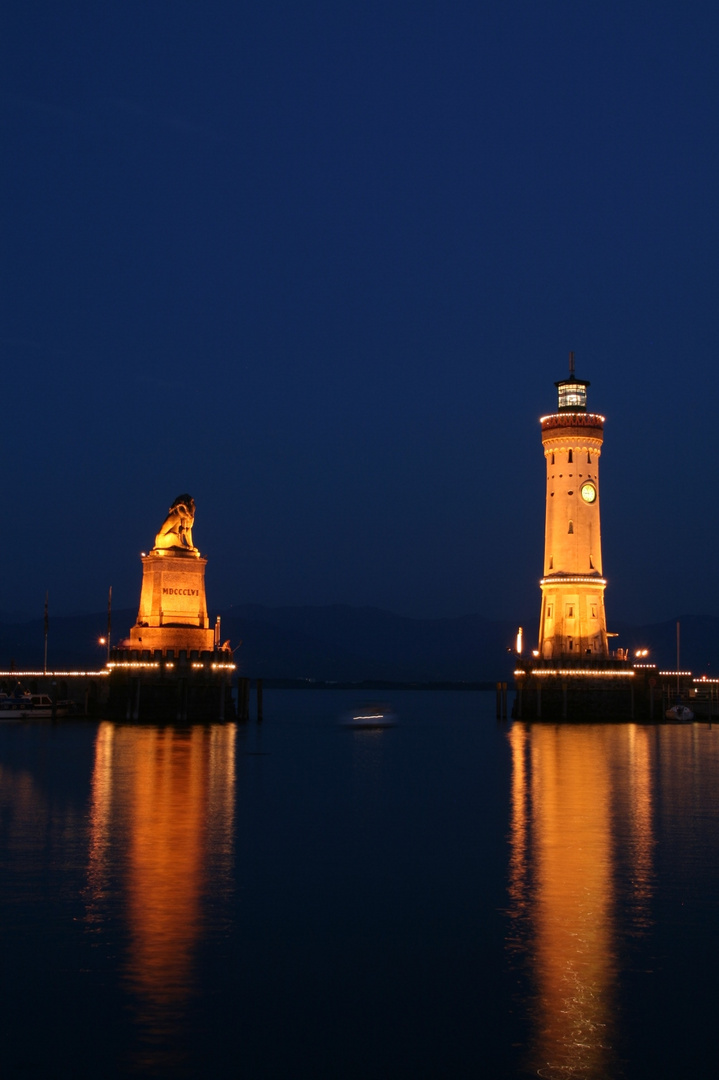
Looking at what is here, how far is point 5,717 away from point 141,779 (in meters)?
48.2

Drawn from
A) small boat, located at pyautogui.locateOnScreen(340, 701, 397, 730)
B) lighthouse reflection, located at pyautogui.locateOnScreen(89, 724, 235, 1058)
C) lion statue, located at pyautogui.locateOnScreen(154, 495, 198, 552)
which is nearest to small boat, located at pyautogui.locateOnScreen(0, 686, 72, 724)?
lion statue, located at pyautogui.locateOnScreen(154, 495, 198, 552)

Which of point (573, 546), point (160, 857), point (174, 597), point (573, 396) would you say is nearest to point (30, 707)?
point (174, 597)

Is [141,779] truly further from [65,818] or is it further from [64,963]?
[64,963]

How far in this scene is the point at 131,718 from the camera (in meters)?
89.2

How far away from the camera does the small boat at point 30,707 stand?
3698 inches

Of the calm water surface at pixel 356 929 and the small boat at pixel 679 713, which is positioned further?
the small boat at pixel 679 713

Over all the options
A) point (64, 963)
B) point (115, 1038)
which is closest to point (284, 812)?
point (64, 963)

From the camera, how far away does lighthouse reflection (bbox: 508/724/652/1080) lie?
1747cm

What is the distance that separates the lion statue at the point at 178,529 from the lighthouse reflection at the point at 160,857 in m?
31.9

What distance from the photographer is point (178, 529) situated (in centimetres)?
9350

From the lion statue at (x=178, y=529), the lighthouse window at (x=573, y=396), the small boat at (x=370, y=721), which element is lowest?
the small boat at (x=370, y=721)

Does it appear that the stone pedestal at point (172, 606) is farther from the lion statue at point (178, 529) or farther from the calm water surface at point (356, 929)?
the calm water surface at point (356, 929)

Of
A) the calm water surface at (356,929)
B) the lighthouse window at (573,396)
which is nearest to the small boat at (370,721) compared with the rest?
the lighthouse window at (573,396)

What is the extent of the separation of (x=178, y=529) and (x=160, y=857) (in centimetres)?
6361
